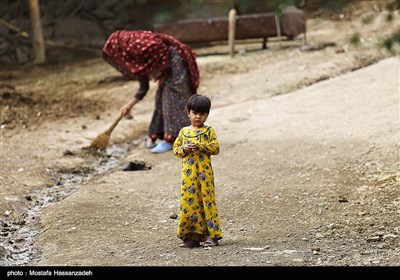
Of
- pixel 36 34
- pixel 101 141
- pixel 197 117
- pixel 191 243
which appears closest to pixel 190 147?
pixel 197 117

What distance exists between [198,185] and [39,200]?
234 cm

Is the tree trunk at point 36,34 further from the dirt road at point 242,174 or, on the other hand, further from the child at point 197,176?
the child at point 197,176

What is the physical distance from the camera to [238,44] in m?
15.4

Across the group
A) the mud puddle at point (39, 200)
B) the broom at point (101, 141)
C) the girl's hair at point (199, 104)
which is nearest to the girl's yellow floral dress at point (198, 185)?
the girl's hair at point (199, 104)

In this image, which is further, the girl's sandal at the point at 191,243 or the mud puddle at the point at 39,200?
the mud puddle at the point at 39,200

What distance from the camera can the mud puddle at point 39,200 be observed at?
215 inches

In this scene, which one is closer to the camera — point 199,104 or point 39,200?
point 199,104

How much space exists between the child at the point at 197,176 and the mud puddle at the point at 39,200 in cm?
109

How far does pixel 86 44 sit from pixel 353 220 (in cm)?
1123

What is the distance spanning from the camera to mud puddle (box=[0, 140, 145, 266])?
17.9 feet

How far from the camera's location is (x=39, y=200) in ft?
23.0

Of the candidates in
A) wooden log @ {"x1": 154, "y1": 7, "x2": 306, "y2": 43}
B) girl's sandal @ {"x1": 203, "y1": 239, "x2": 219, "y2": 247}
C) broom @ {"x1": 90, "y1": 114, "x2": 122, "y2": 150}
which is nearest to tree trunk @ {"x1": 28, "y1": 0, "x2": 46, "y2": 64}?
wooden log @ {"x1": 154, "y1": 7, "x2": 306, "y2": 43}

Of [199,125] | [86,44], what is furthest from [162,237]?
[86,44]

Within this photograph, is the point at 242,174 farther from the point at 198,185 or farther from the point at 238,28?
the point at 238,28
